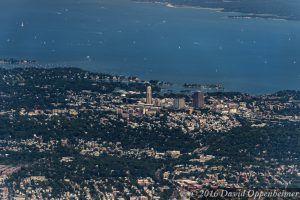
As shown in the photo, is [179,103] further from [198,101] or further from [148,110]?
[148,110]

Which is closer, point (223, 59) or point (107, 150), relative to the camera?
point (107, 150)

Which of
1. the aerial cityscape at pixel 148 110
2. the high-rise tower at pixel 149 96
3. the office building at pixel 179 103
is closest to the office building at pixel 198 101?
the aerial cityscape at pixel 148 110

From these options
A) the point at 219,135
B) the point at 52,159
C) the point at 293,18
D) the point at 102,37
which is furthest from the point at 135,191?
the point at 293,18

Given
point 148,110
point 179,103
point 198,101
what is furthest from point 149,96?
point 148,110

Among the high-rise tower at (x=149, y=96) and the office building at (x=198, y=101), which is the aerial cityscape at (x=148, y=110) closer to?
the office building at (x=198, y=101)

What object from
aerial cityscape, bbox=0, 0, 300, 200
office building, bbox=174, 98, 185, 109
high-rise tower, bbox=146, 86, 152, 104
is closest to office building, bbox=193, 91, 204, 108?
aerial cityscape, bbox=0, 0, 300, 200

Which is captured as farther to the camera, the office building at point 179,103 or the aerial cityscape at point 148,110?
the office building at point 179,103

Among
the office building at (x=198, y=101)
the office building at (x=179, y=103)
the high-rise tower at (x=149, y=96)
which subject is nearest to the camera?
the office building at (x=179, y=103)

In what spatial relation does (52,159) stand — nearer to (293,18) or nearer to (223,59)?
(223,59)

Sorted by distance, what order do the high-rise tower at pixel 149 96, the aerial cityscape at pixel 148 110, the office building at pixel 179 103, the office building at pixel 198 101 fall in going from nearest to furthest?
the aerial cityscape at pixel 148 110 → the office building at pixel 179 103 → the office building at pixel 198 101 → the high-rise tower at pixel 149 96

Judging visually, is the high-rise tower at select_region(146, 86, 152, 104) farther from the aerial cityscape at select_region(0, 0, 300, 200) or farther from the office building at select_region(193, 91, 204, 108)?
the office building at select_region(193, 91, 204, 108)
